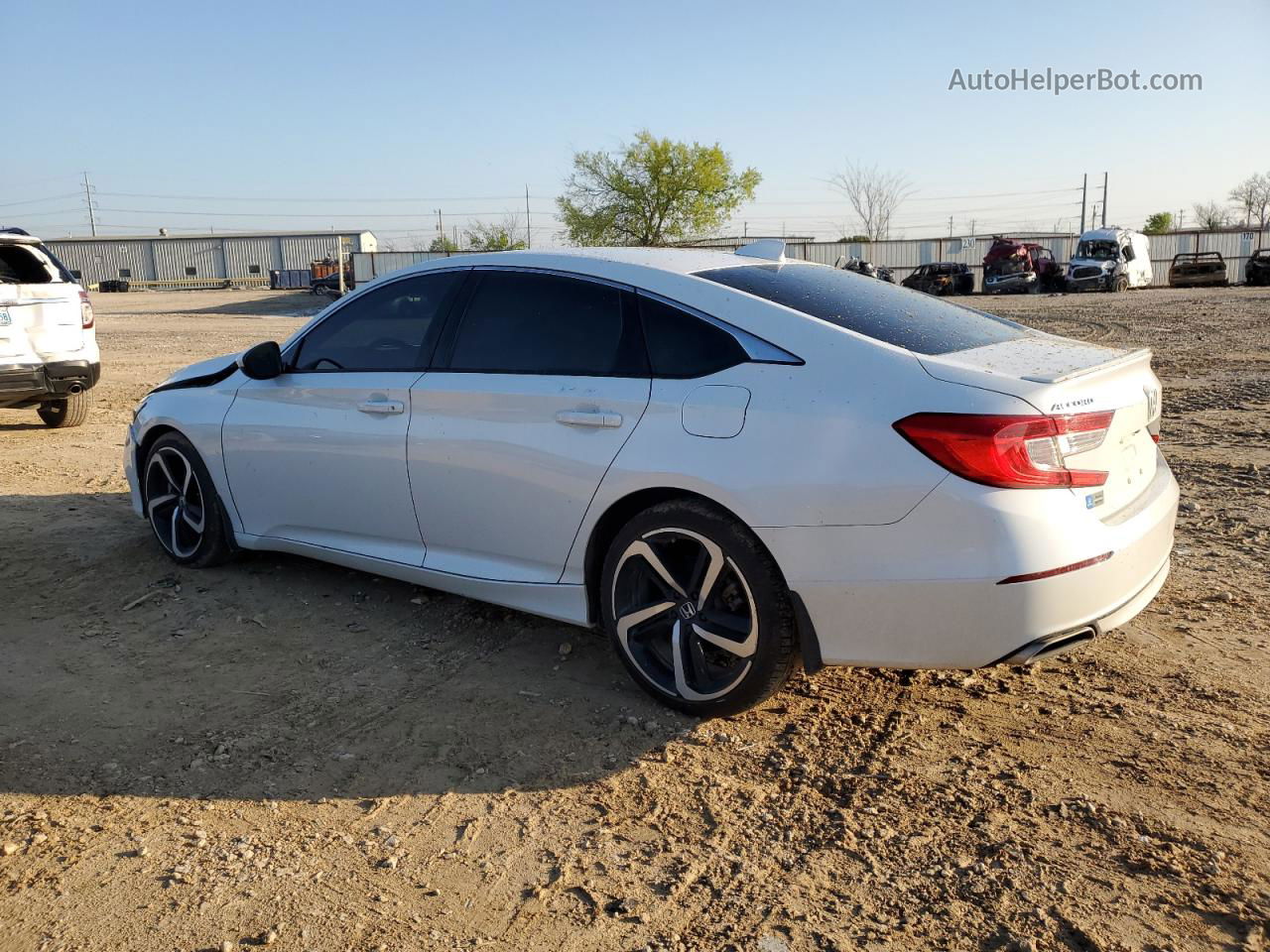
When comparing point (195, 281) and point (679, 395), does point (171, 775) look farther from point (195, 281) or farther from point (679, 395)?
point (195, 281)

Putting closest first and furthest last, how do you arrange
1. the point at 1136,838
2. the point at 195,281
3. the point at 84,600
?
the point at 1136,838 < the point at 84,600 < the point at 195,281

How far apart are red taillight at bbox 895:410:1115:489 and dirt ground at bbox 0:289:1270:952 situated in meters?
0.91

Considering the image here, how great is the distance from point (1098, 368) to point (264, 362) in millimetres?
3467

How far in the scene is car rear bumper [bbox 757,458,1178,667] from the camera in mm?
2896

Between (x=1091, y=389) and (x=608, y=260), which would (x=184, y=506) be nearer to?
(x=608, y=260)

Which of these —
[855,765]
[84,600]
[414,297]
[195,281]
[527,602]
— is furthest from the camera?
[195,281]

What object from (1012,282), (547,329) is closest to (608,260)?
(547,329)

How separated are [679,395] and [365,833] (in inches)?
63.9

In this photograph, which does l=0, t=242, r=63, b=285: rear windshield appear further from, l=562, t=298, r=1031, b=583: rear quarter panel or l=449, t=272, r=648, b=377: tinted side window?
l=562, t=298, r=1031, b=583: rear quarter panel

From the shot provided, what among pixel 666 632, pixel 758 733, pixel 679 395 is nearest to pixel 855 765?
pixel 758 733

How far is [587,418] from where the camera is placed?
362 cm

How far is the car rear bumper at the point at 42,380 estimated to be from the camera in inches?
339

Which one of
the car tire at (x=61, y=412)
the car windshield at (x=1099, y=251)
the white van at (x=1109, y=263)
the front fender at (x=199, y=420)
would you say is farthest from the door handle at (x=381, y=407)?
the car windshield at (x=1099, y=251)

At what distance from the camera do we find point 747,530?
328 centimetres
